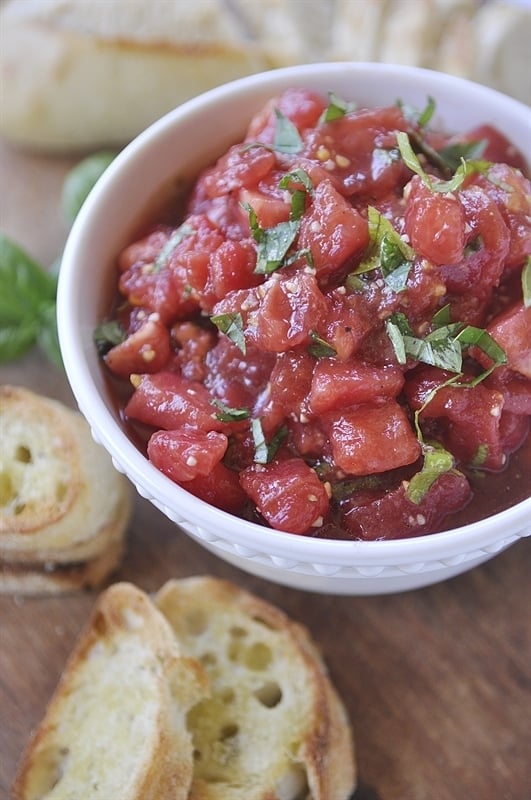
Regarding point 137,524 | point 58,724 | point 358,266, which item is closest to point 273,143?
point 358,266

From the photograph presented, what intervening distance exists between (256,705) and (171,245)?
144 centimetres

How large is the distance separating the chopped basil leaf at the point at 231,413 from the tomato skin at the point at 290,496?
0.15 meters

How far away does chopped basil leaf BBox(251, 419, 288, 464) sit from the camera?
7.20 feet

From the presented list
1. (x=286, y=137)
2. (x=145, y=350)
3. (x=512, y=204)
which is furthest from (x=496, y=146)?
(x=145, y=350)

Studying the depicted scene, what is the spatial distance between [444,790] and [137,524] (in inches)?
51.7

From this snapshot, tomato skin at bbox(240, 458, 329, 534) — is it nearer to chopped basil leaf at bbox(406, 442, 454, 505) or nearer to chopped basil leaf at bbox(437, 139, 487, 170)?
chopped basil leaf at bbox(406, 442, 454, 505)

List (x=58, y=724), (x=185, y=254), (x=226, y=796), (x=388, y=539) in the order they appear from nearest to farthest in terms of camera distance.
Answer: (x=388, y=539) < (x=185, y=254) < (x=226, y=796) < (x=58, y=724)

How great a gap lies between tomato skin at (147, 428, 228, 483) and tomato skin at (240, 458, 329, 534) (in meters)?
0.12

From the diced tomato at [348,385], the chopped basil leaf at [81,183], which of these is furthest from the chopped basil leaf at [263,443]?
the chopped basil leaf at [81,183]

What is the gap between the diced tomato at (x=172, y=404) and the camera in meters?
2.21

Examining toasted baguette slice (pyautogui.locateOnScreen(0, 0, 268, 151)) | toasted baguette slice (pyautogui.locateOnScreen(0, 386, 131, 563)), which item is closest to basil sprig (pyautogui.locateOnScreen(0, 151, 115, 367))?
toasted baguette slice (pyautogui.locateOnScreen(0, 386, 131, 563))

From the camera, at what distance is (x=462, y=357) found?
2.19 m

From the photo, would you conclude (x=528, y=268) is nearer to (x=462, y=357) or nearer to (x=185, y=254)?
(x=462, y=357)

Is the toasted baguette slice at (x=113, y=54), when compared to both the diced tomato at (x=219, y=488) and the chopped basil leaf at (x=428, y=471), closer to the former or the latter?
the diced tomato at (x=219, y=488)
